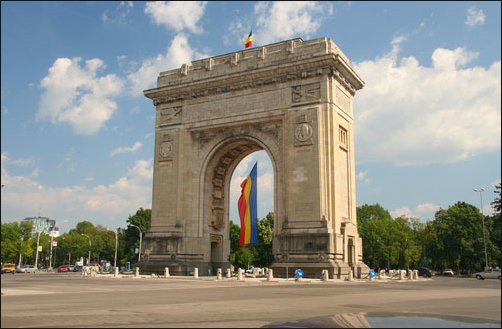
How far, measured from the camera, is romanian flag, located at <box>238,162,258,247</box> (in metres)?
45.8

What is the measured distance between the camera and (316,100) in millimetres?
40438

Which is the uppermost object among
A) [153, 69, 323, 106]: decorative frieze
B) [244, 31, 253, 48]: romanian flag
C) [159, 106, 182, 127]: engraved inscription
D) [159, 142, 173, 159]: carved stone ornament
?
[244, 31, 253, 48]: romanian flag

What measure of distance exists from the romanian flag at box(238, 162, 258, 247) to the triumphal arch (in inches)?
102

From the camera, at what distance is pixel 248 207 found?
46.4 metres

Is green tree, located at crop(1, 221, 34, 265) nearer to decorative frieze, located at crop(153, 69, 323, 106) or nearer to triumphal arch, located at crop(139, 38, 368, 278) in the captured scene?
triumphal arch, located at crop(139, 38, 368, 278)

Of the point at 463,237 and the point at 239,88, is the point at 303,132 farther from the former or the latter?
the point at 463,237

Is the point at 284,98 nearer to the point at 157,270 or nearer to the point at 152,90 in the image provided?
the point at 152,90

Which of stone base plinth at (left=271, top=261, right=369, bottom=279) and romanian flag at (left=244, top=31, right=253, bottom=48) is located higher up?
romanian flag at (left=244, top=31, right=253, bottom=48)

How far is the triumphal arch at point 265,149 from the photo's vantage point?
39.1 meters

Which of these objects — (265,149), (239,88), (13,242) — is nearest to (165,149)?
(239,88)

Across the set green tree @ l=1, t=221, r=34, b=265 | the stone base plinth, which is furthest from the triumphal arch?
green tree @ l=1, t=221, r=34, b=265

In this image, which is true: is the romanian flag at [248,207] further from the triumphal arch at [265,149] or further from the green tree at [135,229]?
the green tree at [135,229]

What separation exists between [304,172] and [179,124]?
1371 centimetres

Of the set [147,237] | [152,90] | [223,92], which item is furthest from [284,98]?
[147,237]
